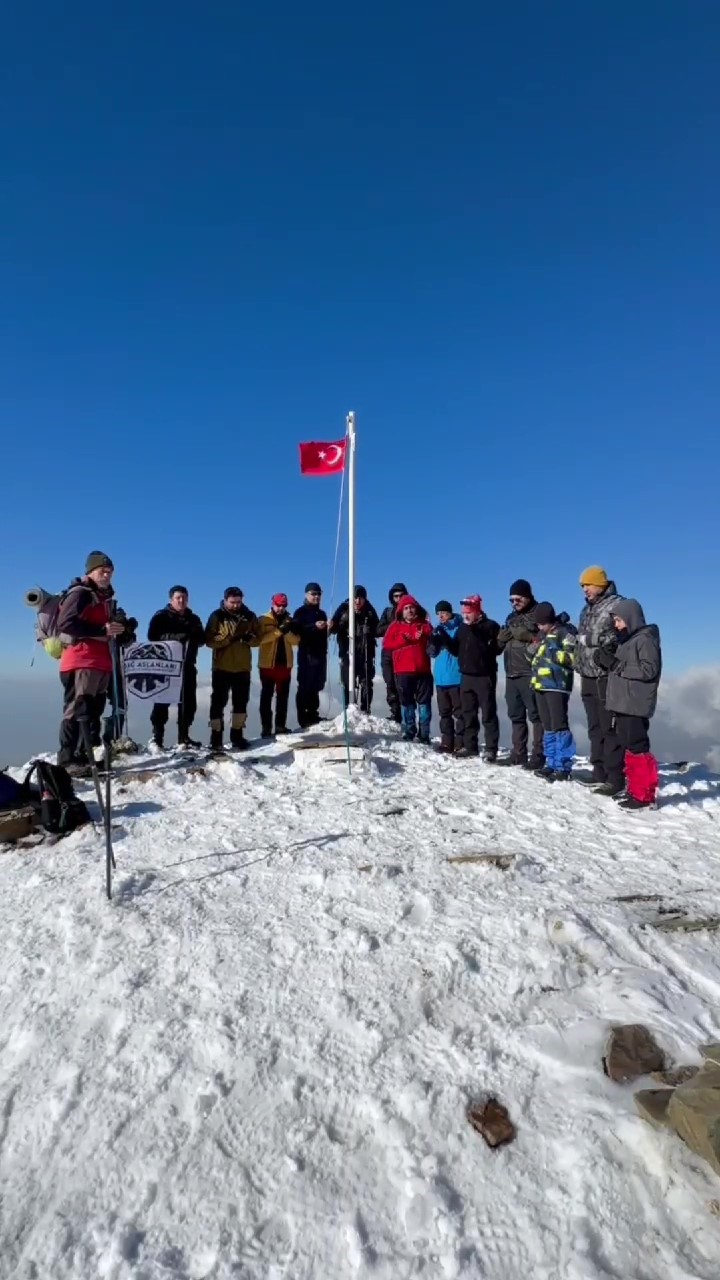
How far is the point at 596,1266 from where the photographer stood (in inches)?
106

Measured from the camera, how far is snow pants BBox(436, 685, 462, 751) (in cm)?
1184

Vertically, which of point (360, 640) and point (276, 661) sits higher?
point (360, 640)

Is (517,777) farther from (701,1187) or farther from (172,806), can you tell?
(701,1187)

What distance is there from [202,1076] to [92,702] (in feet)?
21.9

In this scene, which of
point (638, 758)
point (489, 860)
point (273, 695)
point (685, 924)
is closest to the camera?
point (685, 924)

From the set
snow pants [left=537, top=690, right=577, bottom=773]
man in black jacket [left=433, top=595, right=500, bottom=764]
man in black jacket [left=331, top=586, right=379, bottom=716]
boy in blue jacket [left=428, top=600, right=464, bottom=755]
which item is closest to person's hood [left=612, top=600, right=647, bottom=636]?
snow pants [left=537, top=690, right=577, bottom=773]

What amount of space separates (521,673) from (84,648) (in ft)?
21.7

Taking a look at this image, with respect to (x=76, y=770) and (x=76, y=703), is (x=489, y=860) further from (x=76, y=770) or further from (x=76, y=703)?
(x=76, y=770)

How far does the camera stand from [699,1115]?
2.94m

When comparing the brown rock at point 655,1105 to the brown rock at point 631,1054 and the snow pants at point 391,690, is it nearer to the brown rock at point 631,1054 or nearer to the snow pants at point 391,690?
the brown rock at point 631,1054

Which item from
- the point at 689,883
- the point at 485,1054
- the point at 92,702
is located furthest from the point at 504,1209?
the point at 92,702

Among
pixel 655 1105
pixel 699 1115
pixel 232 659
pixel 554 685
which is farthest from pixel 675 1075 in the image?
pixel 232 659

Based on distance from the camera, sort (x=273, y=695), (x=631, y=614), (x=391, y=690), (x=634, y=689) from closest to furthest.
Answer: (x=634, y=689), (x=631, y=614), (x=273, y=695), (x=391, y=690)

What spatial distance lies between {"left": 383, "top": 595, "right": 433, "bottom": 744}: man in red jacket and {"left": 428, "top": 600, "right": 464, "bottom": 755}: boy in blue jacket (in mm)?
249
